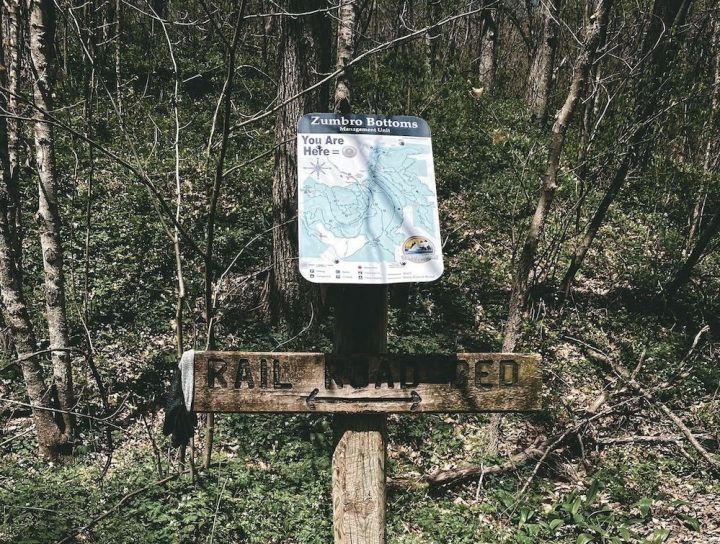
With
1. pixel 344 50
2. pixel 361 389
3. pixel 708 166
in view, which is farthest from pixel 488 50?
pixel 361 389

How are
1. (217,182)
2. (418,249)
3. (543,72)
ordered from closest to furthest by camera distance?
(418,249), (217,182), (543,72)

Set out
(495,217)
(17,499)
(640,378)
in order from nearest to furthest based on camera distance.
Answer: (17,499) → (640,378) → (495,217)

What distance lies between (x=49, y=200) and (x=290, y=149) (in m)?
2.73

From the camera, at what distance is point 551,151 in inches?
206

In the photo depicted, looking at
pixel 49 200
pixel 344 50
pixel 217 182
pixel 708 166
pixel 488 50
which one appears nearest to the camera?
pixel 217 182

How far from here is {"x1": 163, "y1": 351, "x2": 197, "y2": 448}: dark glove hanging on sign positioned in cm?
215

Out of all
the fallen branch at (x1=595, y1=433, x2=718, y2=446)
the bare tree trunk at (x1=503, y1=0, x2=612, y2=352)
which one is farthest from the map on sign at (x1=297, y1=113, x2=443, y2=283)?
the fallen branch at (x1=595, y1=433, x2=718, y2=446)

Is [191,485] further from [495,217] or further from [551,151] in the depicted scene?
[495,217]

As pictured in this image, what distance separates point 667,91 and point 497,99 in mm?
9783

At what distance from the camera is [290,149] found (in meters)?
6.63

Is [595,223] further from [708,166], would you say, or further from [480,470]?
[480,470]

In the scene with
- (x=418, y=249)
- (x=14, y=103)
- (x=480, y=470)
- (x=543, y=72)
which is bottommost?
(x=480, y=470)

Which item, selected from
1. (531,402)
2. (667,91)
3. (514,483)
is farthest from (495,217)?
(531,402)

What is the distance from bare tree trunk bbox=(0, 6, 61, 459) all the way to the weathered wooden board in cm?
346
